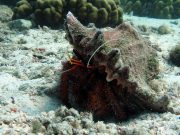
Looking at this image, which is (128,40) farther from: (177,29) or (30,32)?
(177,29)

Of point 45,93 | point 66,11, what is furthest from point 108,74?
point 66,11

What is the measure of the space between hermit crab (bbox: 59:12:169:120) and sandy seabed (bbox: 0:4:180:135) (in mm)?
180

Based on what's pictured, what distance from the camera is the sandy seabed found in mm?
2957

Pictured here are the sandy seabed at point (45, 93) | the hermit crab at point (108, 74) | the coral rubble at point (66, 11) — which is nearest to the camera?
the sandy seabed at point (45, 93)

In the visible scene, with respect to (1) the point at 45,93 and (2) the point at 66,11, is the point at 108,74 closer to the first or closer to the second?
(1) the point at 45,93

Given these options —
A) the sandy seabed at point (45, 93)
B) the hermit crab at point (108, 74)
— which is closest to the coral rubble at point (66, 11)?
the sandy seabed at point (45, 93)

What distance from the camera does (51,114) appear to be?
3.27m

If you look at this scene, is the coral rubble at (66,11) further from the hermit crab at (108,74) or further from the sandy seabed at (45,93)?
the hermit crab at (108,74)

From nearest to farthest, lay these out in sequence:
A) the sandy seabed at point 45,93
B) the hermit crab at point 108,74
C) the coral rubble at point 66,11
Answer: the sandy seabed at point 45,93, the hermit crab at point 108,74, the coral rubble at point 66,11

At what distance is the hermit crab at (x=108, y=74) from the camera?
343 cm

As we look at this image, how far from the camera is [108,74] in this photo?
133 inches

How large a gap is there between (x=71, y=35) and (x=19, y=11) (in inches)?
206

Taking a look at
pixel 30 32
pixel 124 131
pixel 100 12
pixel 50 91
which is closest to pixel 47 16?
pixel 30 32

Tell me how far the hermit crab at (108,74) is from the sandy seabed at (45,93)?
0.18 meters
